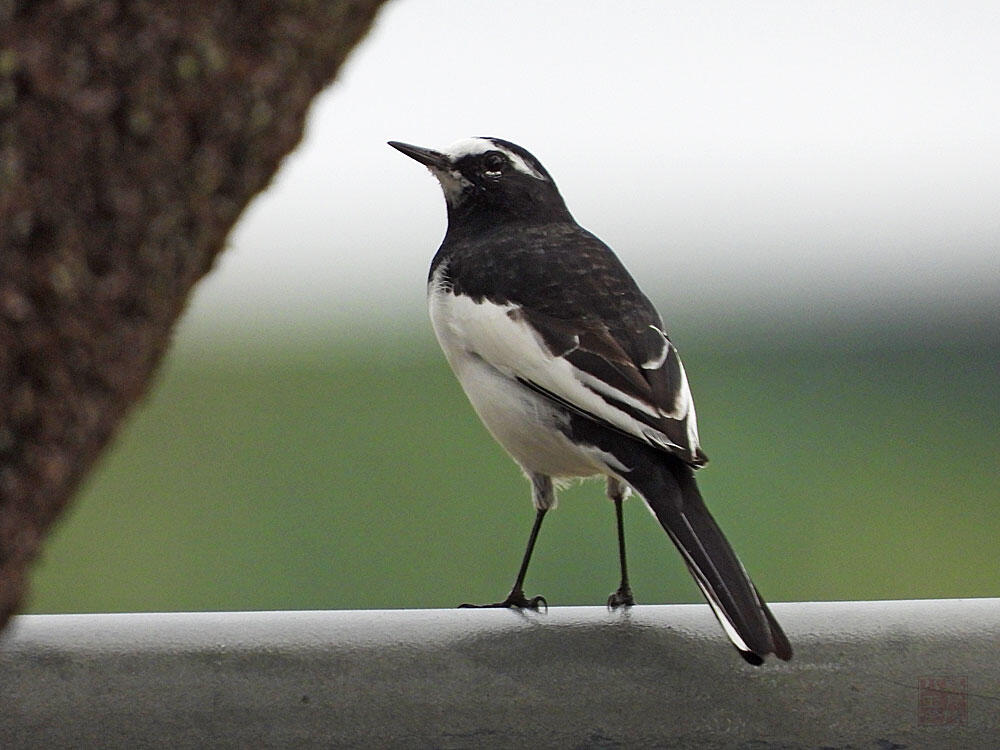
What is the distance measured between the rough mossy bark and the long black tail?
1617mm

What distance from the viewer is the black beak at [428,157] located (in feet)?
17.5

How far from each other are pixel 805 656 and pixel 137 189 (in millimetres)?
1865

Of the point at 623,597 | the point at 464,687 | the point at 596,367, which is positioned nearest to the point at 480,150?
the point at 596,367

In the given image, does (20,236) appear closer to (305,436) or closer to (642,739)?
(642,739)

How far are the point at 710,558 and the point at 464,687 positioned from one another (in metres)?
0.86

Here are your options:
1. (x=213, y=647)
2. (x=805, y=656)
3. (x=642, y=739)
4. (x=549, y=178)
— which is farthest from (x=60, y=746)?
(x=549, y=178)

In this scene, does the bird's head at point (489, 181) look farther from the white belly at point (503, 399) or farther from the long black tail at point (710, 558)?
the long black tail at point (710, 558)

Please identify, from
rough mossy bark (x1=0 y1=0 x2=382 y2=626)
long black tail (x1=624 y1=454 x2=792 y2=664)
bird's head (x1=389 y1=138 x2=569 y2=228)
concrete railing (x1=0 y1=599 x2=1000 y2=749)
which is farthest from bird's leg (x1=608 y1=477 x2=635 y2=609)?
rough mossy bark (x1=0 y1=0 x2=382 y2=626)

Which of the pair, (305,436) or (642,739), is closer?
(642,739)

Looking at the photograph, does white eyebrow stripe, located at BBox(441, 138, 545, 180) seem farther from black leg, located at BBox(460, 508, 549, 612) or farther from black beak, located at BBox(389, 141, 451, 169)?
black leg, located at BBox(460, 508, 549, 612)

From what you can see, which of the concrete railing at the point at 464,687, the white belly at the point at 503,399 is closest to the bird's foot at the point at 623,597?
the white belly at the point at 503,399

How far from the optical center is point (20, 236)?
169cm

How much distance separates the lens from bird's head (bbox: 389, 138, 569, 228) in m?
5.45

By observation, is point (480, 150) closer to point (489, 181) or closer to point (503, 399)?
point (489, 181)
